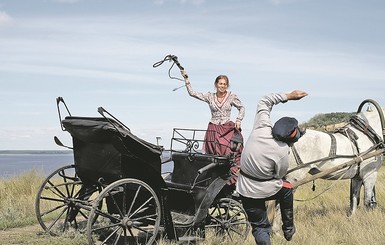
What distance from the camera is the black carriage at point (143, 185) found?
6312mm

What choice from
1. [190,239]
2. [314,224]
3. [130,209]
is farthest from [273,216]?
[130,209]

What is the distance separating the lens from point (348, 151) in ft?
28.7

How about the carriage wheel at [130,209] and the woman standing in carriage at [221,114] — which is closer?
the carriage wheel at [130,209]

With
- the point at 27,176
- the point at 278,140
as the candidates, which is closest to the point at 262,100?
the point at 278,140

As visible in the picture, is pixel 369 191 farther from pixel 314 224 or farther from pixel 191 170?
pixel 191 170

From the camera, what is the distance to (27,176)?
1370 centimetres

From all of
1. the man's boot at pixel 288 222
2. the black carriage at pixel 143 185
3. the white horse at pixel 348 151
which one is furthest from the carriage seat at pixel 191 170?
the white horse at pixel 348 151

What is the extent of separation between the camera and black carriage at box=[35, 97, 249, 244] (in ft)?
20.7

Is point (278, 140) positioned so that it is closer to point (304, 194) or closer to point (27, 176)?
point (304, 194)

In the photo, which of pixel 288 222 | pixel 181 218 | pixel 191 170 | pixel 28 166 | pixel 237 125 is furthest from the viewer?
pixel 28 166

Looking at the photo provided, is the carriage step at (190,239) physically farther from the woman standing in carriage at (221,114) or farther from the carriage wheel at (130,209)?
the woman standing in carriage at (221,114)

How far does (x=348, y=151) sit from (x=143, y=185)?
12.9 ft

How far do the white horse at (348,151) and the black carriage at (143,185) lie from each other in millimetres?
1461

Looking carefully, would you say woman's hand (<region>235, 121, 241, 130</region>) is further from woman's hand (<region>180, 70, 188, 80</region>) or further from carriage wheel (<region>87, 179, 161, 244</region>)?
carriage wheel (<region>87, 179, 161, 244</region>)
